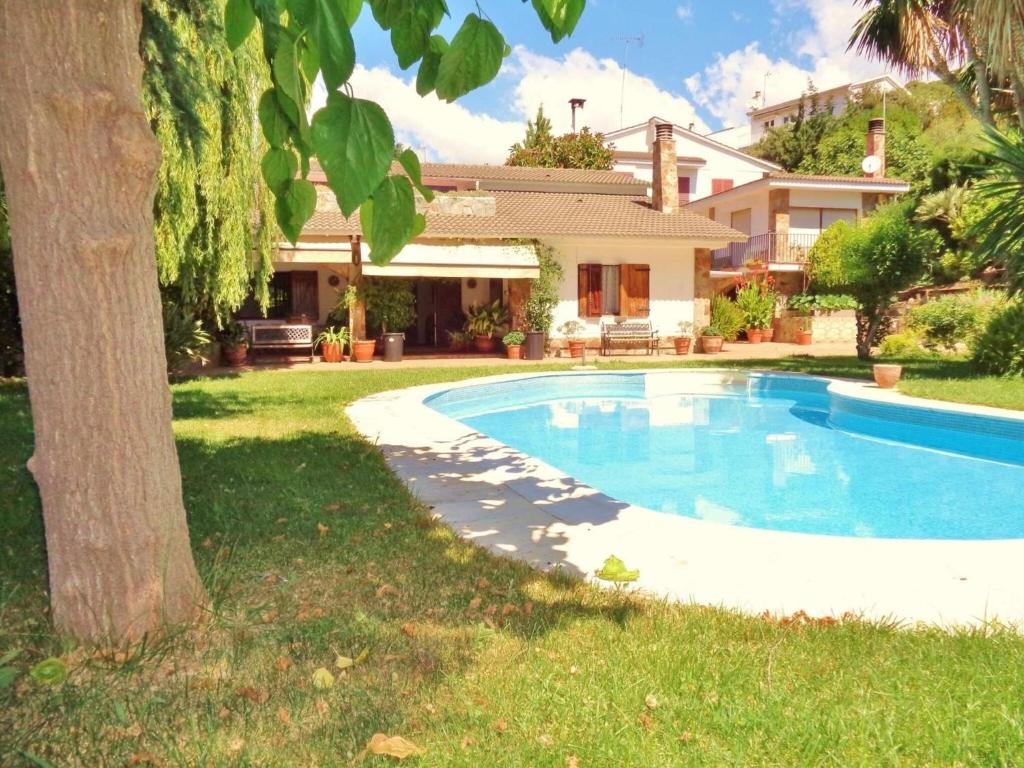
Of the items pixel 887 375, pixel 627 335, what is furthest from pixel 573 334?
pixel 887 375

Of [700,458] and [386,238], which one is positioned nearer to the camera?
[386,238]

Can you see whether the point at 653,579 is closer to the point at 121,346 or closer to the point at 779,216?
the point at 121,346

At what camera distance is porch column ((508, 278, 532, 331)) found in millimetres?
23047

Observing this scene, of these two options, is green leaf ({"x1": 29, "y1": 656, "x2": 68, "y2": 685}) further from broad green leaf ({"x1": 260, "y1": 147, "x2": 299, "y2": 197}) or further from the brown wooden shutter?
the brown wooden shutter

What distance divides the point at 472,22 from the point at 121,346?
7.93ft

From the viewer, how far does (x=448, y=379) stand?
644 inches

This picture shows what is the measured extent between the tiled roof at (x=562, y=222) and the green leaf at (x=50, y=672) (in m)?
17.8

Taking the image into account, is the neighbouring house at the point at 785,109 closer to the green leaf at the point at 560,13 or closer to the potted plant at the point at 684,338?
the potted plant at the point at 684,338

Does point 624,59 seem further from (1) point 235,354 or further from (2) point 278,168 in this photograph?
(2) point 278,168

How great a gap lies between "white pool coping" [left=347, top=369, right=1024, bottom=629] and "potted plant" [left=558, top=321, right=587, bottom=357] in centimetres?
1557

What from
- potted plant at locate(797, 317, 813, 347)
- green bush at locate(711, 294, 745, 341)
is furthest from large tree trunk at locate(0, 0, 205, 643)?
potted plant at locate(797, 317, 813, 347)

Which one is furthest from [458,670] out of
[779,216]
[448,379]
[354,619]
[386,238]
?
[779,216]

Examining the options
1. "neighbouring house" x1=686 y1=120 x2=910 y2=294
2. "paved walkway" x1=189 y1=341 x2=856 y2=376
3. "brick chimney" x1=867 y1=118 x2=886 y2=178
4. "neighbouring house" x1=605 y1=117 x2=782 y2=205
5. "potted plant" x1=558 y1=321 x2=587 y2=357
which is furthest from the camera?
"neighbouring house" x1=605 y1=117 x2=782 y2=205

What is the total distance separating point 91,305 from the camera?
9.95 ft
